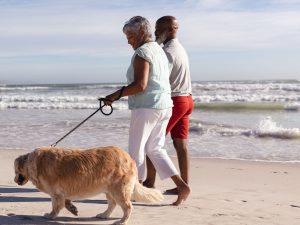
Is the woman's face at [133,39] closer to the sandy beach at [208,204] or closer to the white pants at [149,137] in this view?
the white pants at [149,137]

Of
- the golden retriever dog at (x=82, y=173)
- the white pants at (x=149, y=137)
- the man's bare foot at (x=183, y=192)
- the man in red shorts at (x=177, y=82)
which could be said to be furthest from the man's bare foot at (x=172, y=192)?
the golden retriever dog at (x=82, y=173)

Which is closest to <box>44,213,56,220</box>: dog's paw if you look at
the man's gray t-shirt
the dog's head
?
the dog's head

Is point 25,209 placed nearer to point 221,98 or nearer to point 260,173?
point 260,173

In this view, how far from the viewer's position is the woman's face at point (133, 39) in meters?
4.70

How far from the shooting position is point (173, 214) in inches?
187

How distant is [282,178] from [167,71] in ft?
10.3

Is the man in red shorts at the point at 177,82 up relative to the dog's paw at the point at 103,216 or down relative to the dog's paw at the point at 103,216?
up

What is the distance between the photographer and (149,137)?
16.1ft

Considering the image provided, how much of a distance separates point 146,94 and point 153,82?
0.13 meters

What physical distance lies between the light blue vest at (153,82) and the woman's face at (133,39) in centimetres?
9

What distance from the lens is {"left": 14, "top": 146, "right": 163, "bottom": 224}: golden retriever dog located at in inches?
164

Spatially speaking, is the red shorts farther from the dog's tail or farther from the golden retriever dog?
the golden retriever dog

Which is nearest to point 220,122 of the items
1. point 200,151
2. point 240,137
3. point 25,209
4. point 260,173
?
point 240,137

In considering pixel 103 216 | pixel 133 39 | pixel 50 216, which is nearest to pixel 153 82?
pixel 133 39
